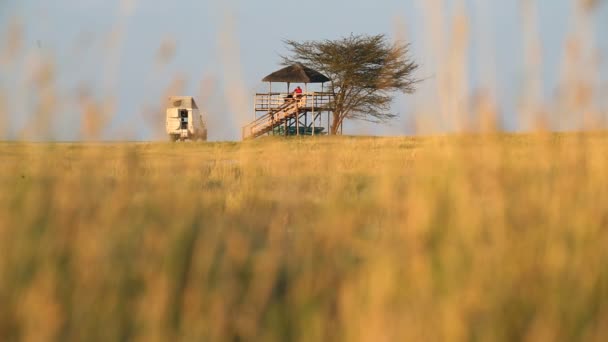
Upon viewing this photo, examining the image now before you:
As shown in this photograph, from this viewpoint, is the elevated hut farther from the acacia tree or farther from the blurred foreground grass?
the blurred foreground grass

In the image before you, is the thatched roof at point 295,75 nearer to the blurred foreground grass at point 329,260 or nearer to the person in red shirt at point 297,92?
the person in red shirt at point 297,92

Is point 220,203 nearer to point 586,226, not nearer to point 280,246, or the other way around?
point 280,246

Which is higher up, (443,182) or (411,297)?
(443,182)

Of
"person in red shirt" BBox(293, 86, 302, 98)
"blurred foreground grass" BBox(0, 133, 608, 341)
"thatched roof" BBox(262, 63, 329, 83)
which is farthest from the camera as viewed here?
"thatched roof" BBox(262, 63, 329, 83)

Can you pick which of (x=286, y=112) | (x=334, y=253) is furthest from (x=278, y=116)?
(x=334, y=253)

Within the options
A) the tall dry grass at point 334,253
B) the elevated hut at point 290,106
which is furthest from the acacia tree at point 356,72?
the tall dry grass at point 334,253

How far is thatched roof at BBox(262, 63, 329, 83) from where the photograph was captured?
33062 millimetres

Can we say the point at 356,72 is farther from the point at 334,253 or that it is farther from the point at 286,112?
the point at 334,253

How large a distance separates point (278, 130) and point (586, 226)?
102 ft

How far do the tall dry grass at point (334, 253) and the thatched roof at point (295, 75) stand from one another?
29.6 meters

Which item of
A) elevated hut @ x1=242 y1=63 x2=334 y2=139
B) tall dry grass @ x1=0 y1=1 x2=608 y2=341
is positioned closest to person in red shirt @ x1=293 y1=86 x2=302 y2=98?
elevated hut @ x1=242 y1=63 x2=334 y2=139

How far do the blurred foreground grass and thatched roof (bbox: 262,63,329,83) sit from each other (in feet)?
97.7

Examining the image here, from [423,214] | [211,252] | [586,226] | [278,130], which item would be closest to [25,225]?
[211,252]

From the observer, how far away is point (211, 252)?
2623 millimetres
